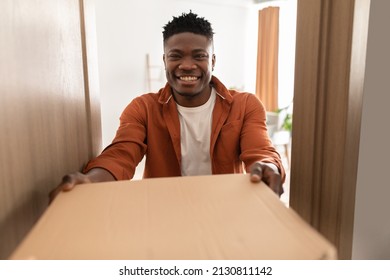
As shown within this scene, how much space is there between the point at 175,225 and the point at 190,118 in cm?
88

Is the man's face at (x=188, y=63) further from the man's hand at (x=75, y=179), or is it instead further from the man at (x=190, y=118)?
the man's hand at (x=75, y=179)

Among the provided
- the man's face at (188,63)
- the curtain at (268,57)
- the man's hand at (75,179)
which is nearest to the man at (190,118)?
the man's face at (188,63)

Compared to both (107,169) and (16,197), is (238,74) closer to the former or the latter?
(107,169)

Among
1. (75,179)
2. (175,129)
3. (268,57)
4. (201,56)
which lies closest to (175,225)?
(75,179)

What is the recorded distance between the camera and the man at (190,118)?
131 centimetres

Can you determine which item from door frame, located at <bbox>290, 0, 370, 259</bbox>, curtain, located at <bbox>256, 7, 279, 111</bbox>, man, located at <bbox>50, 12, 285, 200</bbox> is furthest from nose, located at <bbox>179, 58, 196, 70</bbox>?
curtain, located at <bbox>256, 7, 279, 111</bbox>

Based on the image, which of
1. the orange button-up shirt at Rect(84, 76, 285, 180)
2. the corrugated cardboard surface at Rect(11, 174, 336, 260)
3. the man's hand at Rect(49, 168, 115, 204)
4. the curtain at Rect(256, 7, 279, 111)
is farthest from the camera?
the curtain at Rect(256, 7, 279, 111)

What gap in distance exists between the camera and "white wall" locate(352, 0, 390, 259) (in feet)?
A: 2.47

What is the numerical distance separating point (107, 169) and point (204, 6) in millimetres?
4026

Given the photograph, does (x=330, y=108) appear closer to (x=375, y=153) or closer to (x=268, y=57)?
(x=375, y=153)

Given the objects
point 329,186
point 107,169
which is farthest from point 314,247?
point 107,169

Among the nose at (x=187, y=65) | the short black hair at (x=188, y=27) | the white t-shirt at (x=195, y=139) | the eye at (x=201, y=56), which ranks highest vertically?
the short black hair at (x=188, y=27)

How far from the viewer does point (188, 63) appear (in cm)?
132

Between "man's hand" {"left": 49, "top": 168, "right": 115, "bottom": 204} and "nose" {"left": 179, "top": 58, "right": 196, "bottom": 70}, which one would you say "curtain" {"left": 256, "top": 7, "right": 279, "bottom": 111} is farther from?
"man's hand" {"left": 49, "top": 168, "right": 115, "bottom": 204}
